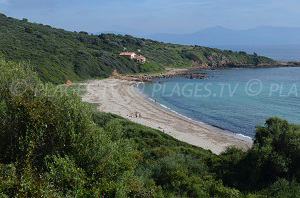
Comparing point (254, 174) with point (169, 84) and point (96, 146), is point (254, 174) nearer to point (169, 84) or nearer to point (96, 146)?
point (96, 146)

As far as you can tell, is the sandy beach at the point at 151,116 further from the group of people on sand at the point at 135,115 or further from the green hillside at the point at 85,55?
the green hillside at the point at 85,55

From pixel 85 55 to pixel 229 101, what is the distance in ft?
164

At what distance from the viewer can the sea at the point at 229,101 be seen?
3988 centimetres

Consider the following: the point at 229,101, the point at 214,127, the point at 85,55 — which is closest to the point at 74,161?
the point at 214,127

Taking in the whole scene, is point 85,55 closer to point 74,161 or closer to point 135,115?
point 135,115

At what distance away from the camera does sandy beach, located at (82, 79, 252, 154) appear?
1208 inches

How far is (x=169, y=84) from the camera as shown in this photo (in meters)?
75.9

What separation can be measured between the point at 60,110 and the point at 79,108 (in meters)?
0.76

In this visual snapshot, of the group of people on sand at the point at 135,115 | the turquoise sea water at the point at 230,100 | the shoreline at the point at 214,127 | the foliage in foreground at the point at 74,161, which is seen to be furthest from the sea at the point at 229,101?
the foliage in foreground at the point at 74,161

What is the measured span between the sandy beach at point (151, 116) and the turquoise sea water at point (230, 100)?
9.54 feet

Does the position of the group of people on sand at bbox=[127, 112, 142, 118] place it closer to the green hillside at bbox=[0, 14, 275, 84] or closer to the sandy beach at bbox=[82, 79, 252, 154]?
the sandy beach at bbox=[82, 79, 252, 154]

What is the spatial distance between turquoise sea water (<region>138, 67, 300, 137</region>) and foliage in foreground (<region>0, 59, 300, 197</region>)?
18178 millimetres

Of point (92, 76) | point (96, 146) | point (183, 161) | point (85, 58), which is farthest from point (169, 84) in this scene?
point (96, 146)

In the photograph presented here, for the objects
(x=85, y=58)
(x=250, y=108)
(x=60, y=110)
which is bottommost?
(x=250, y=108)
